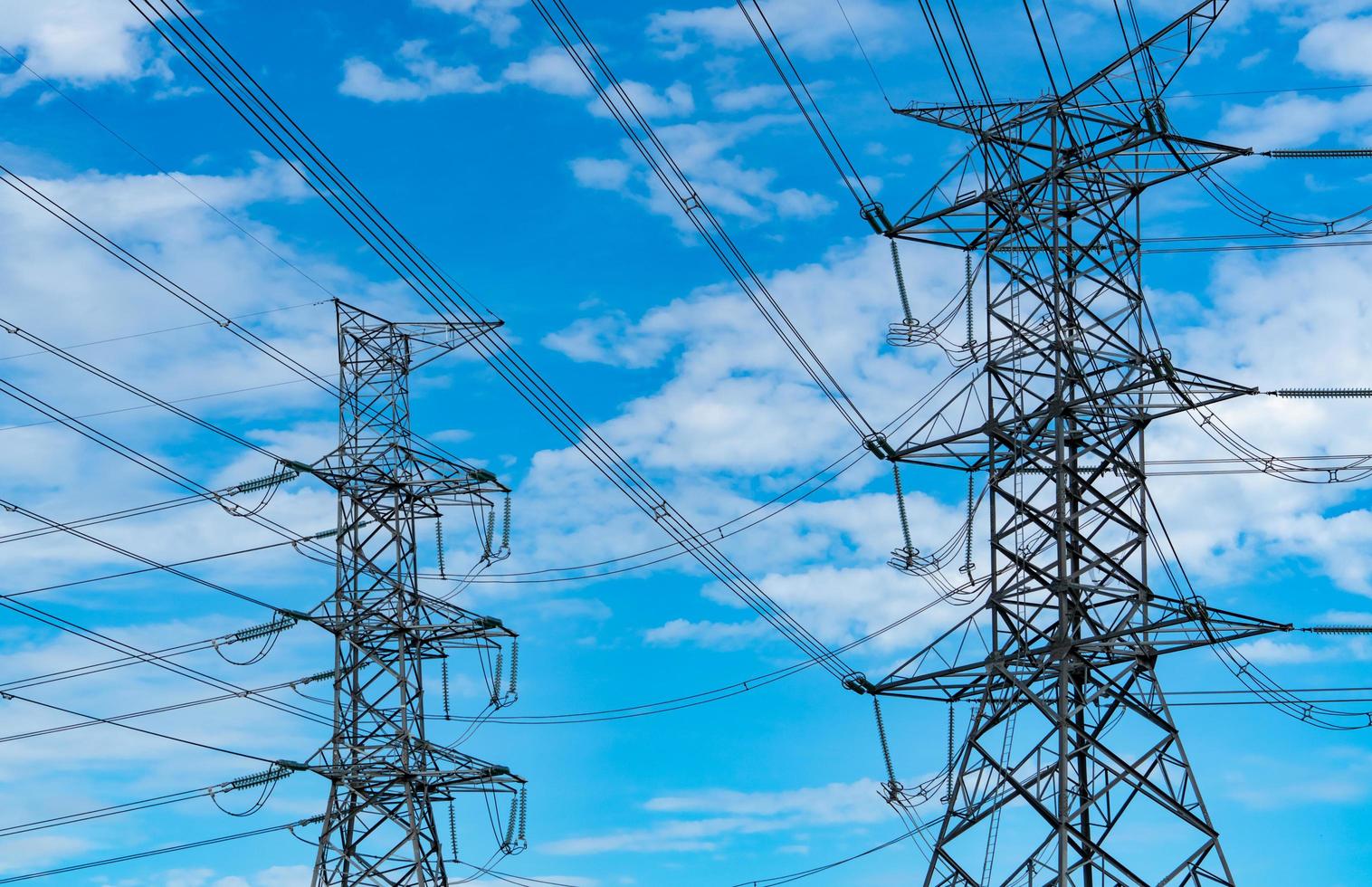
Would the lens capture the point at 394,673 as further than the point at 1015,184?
Yes

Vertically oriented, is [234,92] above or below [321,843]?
above

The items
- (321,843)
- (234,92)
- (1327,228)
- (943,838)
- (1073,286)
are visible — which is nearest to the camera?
(234,92)

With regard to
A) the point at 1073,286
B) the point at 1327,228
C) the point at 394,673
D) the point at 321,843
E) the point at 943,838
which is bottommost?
the point at 943,838

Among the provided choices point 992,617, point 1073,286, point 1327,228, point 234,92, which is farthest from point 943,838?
point 234,92

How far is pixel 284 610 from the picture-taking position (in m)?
32.4

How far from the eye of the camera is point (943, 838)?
24969mm

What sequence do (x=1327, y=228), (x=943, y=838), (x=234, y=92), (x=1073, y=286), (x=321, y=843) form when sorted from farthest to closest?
(x=321, y=843) < (x=1327, y=228) < (x=1073, y=286) < (x=943, y=838) < (x=234, y=92)

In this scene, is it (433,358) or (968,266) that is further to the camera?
(433,358)

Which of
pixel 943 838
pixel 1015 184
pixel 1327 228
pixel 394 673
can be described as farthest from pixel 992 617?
pixel 394 673

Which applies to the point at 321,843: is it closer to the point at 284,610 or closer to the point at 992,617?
the point at 284,610

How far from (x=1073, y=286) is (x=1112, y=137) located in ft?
9.10

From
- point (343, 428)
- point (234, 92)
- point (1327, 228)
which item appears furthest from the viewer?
point (343, 428)

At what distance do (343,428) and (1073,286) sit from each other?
16.8 m

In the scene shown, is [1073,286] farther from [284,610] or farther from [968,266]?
[284,610]
